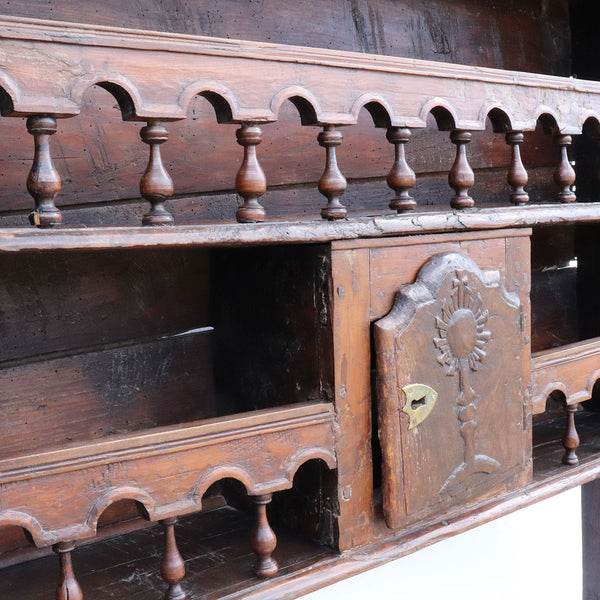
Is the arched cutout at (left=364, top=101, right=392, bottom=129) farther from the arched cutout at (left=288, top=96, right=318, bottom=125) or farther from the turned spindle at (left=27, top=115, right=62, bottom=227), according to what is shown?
the turned spindle at (left=27, top=115, right=62, bottom=227)

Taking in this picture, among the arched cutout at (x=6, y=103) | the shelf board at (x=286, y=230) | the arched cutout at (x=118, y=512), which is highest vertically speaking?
the arched cutout at (x=6, y=103)

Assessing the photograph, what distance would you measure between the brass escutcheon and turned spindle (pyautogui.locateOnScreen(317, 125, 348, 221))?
0.31 meters

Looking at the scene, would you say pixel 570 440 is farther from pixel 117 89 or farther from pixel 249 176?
pixel 117 89

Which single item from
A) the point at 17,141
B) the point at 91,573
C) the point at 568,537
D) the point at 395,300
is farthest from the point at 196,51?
the point at 568,537

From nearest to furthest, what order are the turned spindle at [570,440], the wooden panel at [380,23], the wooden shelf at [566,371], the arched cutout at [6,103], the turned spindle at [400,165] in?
the arched cutout at [6,103] < the turned spindle at [400,165] < the wooden panel at [380,23] < the wooden shelf at [566,371] < the turned spindle at [570,440]

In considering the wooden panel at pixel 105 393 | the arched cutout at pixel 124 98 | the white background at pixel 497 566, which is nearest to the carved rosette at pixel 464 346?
the wooden panel at pixel 105 393

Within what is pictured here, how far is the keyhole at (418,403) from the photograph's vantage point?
50.5 inches

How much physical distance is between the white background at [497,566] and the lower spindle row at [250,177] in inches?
47.8

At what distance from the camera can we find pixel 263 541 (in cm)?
117

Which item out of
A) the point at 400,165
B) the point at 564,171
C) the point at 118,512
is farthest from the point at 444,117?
the point at 118,512

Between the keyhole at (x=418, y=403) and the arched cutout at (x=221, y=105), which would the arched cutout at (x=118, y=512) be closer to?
the keyhole at (x=418, y=403)

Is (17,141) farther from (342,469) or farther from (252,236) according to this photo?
(342,469)

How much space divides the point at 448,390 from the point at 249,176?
1.68ft

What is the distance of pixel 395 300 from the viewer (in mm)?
1285
